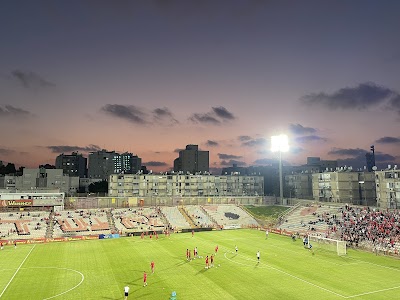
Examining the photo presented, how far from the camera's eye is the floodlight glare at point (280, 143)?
90812 millimetres

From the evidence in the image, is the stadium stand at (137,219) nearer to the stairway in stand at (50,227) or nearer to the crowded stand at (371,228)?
the stairway in stand at (50,227)

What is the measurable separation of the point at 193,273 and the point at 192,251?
1653 cm

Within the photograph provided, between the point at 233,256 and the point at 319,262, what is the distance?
44.3ft

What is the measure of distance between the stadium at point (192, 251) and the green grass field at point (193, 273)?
0.12 metres

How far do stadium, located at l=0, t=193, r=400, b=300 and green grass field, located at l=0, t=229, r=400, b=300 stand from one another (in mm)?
124

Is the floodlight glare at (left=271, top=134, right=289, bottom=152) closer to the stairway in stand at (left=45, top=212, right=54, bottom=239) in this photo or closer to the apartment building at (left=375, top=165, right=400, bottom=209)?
the apartment building at (left=375, top=165, right=400, bottom=209)

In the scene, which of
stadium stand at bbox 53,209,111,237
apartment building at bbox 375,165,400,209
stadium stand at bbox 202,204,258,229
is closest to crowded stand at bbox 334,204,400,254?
apartment building at bbox 375,165,400,209

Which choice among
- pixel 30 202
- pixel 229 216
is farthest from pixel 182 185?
pixel 30 202

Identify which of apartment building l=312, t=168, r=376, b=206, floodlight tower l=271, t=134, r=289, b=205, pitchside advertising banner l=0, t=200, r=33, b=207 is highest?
floodlight tower l=271, t=134, r=289, b=205

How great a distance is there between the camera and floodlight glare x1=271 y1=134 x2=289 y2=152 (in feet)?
298

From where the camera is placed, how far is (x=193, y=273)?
42938mm

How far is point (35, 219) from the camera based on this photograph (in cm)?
8831

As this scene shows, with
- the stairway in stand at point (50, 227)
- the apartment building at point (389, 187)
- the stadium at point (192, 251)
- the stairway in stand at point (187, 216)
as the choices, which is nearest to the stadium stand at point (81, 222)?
the stadium at point (192, 251)

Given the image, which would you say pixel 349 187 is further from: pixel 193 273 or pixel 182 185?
pixel 193 273
